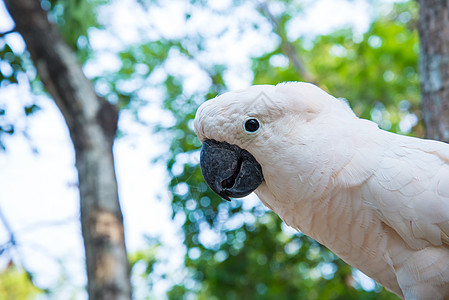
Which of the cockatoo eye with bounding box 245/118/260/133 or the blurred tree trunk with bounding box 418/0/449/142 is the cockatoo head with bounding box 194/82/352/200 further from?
the blurred tree trunk with bounding box 418/0/449/142

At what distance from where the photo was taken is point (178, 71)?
3629 mm

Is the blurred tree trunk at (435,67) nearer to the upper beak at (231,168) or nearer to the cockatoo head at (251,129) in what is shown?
the cockatoo head at (251,129)

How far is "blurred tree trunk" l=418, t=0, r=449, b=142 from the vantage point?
87.0 inches

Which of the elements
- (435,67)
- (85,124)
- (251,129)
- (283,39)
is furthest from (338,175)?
(283,39)

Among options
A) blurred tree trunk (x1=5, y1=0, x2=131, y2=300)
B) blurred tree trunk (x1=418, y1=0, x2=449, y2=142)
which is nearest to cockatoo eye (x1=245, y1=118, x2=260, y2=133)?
blurred tree trunk (x1=418, y1=0, x2=449, y2=142)

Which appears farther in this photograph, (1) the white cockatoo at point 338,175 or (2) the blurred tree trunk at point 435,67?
(2) the blurred tree trunk at point 435,67

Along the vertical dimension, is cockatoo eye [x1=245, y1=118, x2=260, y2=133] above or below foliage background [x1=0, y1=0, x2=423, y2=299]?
above

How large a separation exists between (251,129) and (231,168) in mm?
160

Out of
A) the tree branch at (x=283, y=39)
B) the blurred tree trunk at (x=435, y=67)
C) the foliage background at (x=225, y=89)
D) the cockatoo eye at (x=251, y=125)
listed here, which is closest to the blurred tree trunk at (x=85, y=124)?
the foliage background at (x=225, y=89)

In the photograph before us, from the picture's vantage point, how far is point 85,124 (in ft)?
10.5

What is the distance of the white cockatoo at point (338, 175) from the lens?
136cm

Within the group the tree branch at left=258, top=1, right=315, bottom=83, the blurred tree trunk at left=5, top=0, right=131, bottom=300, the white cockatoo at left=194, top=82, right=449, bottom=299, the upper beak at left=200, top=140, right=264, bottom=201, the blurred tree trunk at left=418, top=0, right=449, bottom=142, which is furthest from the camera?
the tree branch at left=258, top=1, right=315, bottom=83

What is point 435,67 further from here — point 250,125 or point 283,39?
point 283,39

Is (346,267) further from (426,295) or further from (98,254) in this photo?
(426,295)
